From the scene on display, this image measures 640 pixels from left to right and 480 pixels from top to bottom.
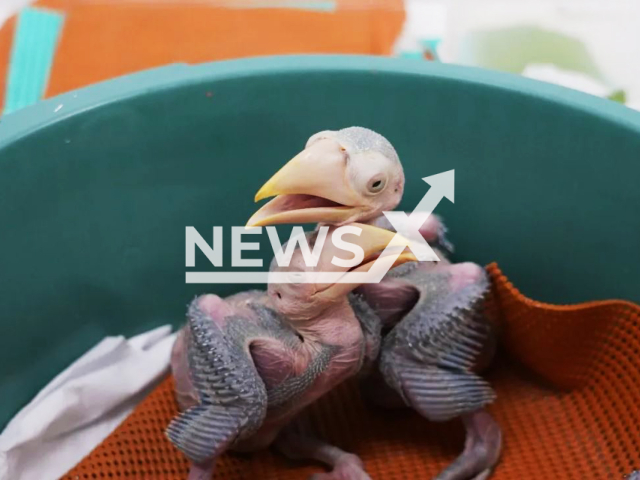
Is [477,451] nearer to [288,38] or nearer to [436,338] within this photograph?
[436,338]

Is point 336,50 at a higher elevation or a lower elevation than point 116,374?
higher

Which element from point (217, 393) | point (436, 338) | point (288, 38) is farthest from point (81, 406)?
point (288, 38)

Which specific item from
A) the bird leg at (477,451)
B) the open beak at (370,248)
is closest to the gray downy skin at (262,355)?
the open beak at (370,248)

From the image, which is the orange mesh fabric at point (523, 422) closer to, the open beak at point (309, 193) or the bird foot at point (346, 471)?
the bird foot at point (346, 471)

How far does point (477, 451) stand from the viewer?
0.55m

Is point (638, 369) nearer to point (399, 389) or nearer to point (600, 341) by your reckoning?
point (600, 341)

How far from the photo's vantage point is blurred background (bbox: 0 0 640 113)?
2.75 ft

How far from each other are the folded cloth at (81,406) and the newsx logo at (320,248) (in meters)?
0.08

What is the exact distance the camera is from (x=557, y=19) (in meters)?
0.96

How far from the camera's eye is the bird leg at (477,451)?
54cm

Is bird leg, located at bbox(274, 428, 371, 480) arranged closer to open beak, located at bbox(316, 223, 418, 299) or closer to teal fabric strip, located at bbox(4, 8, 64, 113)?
open beak, located at bbox(316, 223, 418, 299)

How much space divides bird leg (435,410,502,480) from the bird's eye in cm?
23

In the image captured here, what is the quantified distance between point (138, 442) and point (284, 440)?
11 cm

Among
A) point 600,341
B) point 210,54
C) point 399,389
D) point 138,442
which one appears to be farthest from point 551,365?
point 210,54
